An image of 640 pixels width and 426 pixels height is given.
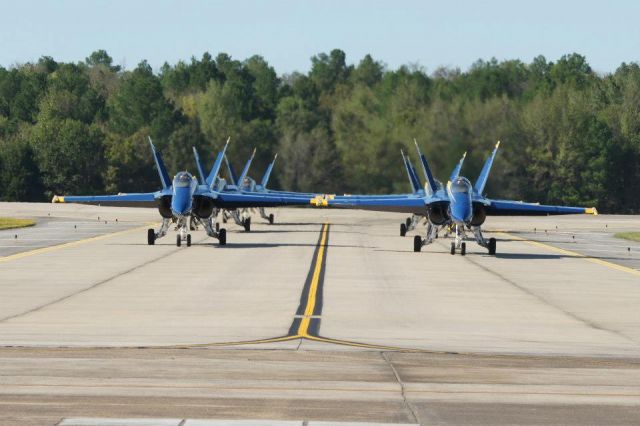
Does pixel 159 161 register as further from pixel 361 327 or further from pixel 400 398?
pixel 400 398

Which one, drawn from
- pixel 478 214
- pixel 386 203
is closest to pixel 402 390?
pixel 478 214

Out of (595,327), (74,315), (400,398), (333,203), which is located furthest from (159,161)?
(400,398)

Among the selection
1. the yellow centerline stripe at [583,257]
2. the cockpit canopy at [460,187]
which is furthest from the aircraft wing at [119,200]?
the yellow centerline stripe at [583,257]

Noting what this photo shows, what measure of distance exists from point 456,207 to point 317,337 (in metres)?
22.1

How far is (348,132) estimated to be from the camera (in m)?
127

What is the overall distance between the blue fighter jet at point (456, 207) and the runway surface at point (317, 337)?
4.67ft

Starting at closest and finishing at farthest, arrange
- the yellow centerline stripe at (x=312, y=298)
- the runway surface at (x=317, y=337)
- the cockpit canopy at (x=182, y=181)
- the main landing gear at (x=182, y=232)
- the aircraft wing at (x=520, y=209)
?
1. the runway surface at (x=317, y=337)
2. the yellow centerline stripe at (x=312, y=298)
3. the cockpit canopy at (x=182, y=181)
4. the aircraft wing at (x=520, y=209)
5. the main landing gear at (x=182, y=232)

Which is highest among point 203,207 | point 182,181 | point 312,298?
point 182,181

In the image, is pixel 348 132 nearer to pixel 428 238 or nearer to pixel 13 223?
pixel 13 223

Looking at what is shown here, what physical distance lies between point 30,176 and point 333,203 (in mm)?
78210

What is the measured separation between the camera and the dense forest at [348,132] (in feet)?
339

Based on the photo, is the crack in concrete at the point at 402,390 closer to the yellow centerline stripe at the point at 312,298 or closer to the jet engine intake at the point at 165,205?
the yellow centerline stripe at the point at 312,298

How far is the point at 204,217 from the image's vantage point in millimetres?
46875

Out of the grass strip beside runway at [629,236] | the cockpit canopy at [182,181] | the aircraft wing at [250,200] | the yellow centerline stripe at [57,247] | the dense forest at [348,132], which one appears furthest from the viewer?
the dense forest at [348,132]
